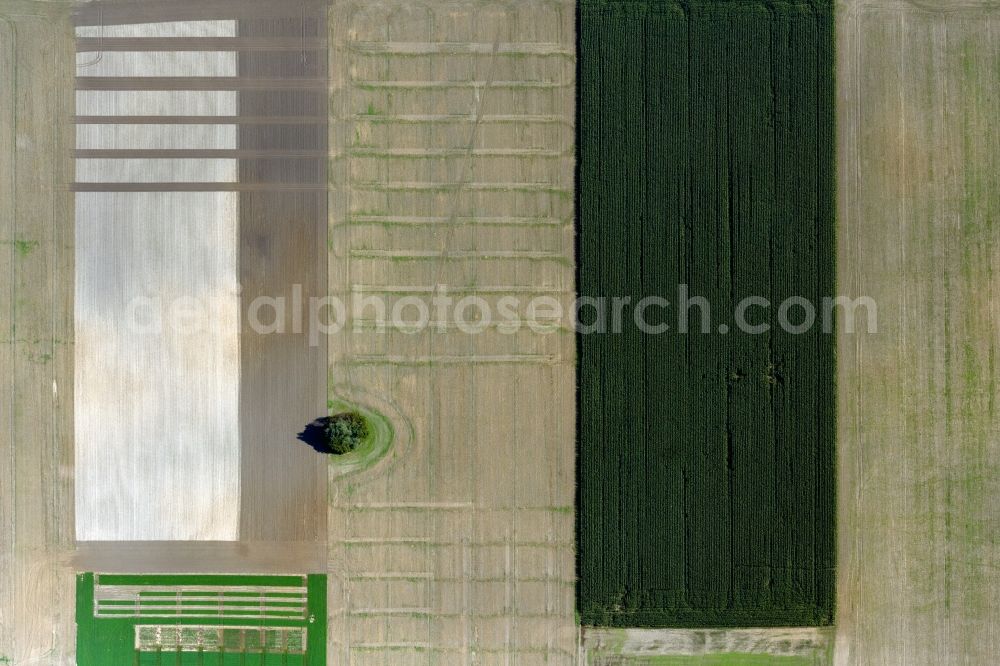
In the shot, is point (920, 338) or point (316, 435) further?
point (920, 338)

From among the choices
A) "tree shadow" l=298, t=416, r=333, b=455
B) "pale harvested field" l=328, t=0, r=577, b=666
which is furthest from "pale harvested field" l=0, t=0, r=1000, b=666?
"tree shadow" l=298, t=416, r=333, b=455

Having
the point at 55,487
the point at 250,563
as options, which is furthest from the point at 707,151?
the point at 55,487

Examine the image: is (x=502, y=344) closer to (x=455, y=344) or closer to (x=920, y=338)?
(x=455, y=344)

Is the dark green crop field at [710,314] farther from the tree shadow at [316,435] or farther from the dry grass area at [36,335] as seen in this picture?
the dry grass area at [36,335]

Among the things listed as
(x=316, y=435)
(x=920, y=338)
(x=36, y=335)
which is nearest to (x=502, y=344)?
(x=316, y=435)

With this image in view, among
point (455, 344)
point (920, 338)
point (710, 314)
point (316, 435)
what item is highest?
point (710, 314)

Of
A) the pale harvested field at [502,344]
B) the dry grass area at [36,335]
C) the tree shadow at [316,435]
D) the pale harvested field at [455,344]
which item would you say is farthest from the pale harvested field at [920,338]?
the dry grass area at [36,335]

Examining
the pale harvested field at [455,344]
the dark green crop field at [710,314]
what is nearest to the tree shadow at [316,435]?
the pale harvested field at [455,344]

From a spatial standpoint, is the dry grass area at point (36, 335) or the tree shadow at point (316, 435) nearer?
the dry grass area at point (36, 335)

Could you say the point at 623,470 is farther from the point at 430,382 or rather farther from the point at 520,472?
the point at 430,382
